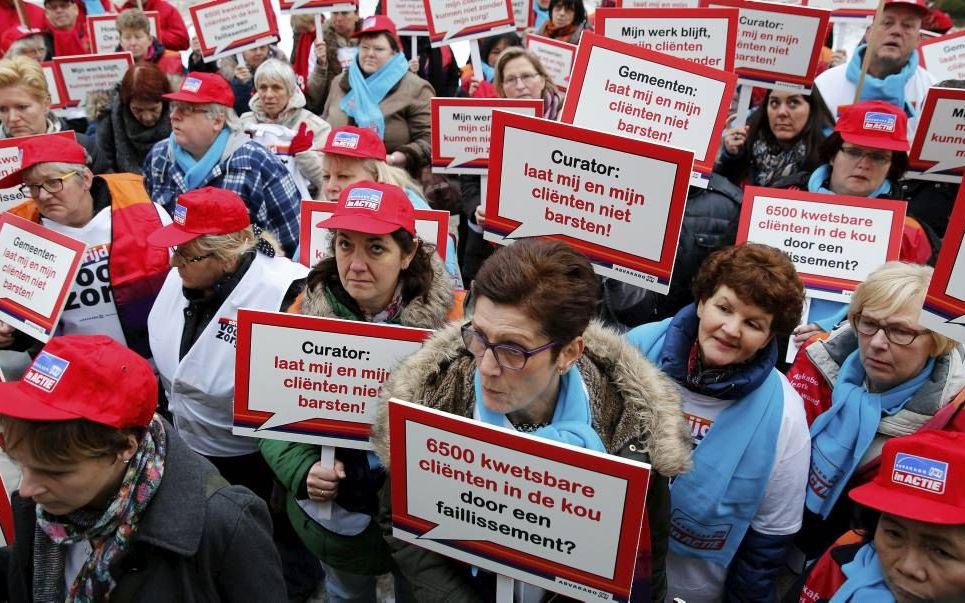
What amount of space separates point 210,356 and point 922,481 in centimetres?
259

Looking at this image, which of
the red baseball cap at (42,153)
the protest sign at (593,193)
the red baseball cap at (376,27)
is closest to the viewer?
the protest sign at (593,193)

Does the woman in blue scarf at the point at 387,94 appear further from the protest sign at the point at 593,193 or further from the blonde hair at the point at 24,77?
the protest sign at the point at 593,193

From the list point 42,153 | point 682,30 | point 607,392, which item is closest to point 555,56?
point 682,30

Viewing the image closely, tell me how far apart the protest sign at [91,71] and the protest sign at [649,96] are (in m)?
4.91

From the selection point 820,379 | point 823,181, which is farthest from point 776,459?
point 823,181

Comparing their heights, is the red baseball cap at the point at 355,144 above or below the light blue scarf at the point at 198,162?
Result: above

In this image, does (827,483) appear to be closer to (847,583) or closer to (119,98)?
(847,583)

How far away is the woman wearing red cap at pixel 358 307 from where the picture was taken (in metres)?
2.79

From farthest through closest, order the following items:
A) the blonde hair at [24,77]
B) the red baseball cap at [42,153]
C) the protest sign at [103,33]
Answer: the protest sign at [103,33] < the blonde hair at [24,77] < the red baseball cap at [42,153]

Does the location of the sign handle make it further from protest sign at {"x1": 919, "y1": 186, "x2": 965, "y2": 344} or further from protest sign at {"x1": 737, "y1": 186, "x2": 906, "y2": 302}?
protest sign at {"x1": 737, "y1": 186, "x2": 906, "y2": 302}

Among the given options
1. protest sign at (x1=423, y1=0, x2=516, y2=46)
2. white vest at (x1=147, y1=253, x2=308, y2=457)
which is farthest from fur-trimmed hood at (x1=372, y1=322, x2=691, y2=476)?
protest sign at (x1=423, y1=0, x2=516, y2=46)

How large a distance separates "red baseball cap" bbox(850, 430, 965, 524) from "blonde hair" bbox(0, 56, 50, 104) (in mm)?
5166

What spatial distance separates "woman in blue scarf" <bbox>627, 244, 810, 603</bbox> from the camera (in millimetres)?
2561

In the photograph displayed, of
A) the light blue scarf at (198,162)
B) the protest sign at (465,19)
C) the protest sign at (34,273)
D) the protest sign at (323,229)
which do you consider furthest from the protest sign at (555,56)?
the protest sign at (34,273)
